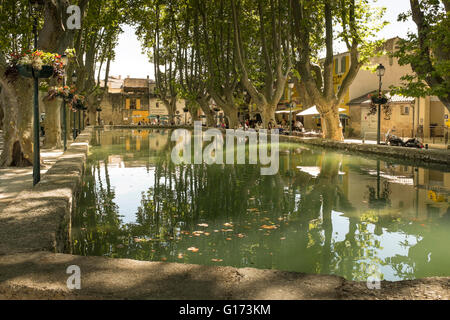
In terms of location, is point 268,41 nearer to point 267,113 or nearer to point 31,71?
point 267,113

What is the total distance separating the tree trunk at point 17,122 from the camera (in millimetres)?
12016

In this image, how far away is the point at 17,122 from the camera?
40.1 feet

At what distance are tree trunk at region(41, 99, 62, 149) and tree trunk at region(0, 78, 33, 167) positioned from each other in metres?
6.51

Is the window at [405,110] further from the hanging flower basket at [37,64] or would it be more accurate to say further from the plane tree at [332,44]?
the hanging flower basket at [37,64]

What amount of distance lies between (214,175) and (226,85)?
25.2 meters

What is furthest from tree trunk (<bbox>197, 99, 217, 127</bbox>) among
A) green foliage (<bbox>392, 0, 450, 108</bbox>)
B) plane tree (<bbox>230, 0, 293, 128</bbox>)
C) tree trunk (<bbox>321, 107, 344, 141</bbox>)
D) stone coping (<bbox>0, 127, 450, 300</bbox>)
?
stone coping (<bbox>0, 127, 450, 300</bbox>)

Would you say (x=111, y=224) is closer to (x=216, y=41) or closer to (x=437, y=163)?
(x=437, y=163)

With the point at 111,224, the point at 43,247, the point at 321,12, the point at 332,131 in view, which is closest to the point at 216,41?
the point at 321,12

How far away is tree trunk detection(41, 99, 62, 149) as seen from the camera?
19.0 m

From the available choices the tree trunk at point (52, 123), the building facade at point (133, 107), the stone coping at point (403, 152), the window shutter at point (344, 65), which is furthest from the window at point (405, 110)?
the building facade at point (133, 107)

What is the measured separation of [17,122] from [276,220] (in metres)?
8.14

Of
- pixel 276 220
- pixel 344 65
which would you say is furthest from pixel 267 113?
pixel 276 220

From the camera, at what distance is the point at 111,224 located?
7137 millimetres

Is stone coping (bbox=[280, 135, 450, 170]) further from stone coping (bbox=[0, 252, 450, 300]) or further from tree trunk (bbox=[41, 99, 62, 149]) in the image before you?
tree trunk (bbox=[41, 99, 62, 149])
